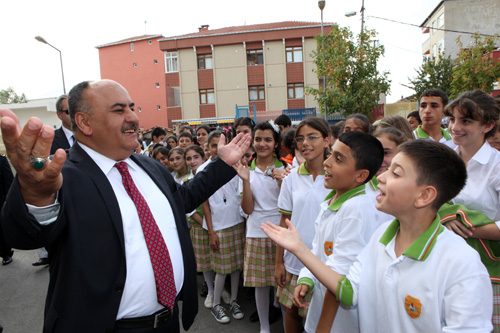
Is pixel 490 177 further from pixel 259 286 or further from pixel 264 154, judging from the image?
pixel 259 286

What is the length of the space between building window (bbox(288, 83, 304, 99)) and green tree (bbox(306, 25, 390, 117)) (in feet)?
37.0

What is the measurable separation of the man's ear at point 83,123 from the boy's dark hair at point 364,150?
61.9 inches

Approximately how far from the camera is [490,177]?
7.07ft

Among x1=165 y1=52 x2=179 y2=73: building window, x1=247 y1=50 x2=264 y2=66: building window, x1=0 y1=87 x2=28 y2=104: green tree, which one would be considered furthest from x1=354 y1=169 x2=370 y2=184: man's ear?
x1=0 y1=87 x2=28 y2=104: green tree

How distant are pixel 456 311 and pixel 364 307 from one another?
459 millimetres

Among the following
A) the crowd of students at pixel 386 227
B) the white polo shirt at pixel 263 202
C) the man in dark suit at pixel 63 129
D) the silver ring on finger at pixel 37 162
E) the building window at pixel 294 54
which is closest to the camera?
the silver ring on finger at pixel 37 162

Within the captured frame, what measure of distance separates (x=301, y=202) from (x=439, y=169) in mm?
1337

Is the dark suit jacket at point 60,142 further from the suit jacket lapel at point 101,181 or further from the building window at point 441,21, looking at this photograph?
the building window at point 441,21

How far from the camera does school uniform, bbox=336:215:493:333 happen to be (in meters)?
1.32

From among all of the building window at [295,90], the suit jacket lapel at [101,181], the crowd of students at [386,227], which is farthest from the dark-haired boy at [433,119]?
the building window at [295,90]

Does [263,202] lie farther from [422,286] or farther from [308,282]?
[422,286]

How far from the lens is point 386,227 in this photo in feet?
5.84

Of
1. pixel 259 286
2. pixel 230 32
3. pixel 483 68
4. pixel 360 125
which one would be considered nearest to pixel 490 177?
pixel 360 125

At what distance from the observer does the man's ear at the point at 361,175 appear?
2152 millimetres
